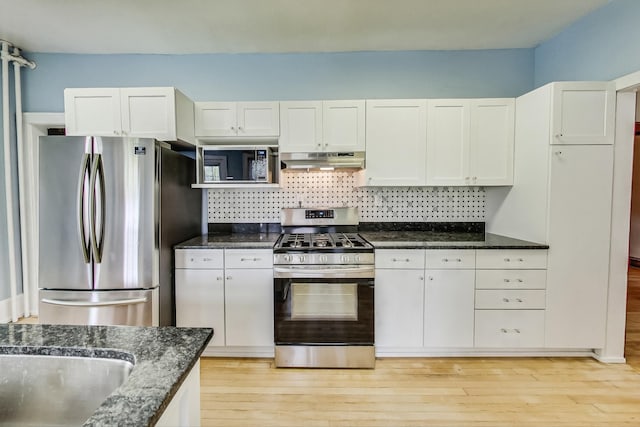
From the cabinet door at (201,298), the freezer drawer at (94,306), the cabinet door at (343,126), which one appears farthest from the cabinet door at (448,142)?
the freezer drawer at (94,306)

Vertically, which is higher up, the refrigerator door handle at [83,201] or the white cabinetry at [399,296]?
the refrigerator door handle at [83,201]

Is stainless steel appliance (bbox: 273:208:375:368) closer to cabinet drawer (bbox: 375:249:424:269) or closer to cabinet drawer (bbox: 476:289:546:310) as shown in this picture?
cabinet drawer (bbox: 375:249:424:269)

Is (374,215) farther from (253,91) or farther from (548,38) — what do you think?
(548,38)

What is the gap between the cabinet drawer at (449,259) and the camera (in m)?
2.54

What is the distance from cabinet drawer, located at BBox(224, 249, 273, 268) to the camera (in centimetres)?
258

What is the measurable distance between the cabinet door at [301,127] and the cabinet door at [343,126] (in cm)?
6

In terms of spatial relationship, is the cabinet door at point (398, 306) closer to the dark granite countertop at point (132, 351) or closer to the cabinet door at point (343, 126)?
the cabinet door at point (343, 126)

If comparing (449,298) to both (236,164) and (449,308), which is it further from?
(236,164)

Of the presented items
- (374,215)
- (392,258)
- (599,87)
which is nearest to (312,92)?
(374,215)

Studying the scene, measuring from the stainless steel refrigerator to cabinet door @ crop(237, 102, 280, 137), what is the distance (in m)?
0.81

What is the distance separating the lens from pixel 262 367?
2502 mm

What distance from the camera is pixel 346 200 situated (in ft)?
10.7

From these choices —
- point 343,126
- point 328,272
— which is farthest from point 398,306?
point 343,126

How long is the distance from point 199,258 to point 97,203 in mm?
819
